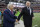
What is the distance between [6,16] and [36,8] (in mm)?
18860

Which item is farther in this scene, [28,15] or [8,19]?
[28,15]

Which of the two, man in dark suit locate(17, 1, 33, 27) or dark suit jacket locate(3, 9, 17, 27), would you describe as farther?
man in dark suit locate(17, 1, 33, 27)

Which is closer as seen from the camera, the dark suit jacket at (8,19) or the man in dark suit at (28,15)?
the dark suit jacket at (8,19)

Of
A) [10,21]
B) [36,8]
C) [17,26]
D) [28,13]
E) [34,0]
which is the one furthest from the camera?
[34,0]

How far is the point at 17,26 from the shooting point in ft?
31.3

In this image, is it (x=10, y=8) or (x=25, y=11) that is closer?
(x=10, y=8)

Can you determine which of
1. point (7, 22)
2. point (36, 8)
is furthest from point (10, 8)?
point (36, 8)

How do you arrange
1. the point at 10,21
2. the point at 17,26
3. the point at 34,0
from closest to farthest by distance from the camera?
the point at 10,21 < the point at 17,26 < the point at 34,0

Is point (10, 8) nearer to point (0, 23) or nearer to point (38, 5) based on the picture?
point (0, 23)

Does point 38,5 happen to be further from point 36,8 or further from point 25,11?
point 25,11

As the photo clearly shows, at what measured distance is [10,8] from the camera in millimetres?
5145

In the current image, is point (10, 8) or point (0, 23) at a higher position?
point (10, 8)

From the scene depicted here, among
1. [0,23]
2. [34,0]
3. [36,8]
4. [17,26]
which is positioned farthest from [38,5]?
[0,23]

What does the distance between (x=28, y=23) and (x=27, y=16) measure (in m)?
0.29
